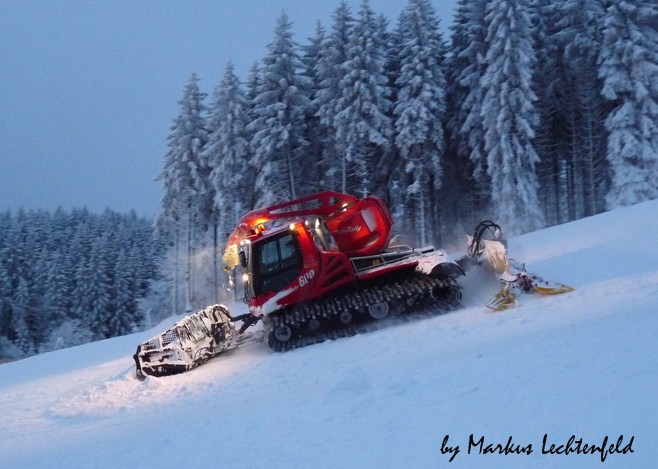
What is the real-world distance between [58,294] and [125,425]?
170 feet

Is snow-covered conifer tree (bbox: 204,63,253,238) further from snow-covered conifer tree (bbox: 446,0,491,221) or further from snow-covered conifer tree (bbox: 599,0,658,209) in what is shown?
snow-covered conifer tree (bbox: 599,0,658,209)

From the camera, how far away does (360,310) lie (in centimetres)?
A: 1100

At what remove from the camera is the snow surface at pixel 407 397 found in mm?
4430

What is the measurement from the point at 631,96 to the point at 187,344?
24.7 metres

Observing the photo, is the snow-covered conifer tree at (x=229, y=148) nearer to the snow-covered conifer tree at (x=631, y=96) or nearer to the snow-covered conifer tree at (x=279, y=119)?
the snow-covered conifer tree at (x=279, y=119)

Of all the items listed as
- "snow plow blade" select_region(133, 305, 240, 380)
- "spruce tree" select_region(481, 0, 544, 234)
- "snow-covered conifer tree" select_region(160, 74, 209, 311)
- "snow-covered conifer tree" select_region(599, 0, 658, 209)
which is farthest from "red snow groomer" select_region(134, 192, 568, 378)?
"snow-covered conifer tree" select_region(160, 74, 209, 311)

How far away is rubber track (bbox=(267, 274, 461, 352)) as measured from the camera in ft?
35.7

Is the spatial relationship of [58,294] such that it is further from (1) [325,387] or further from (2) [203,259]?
(1) [325,387]

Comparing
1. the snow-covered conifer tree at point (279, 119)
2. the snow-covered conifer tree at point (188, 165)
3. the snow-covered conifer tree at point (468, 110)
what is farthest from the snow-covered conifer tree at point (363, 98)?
the snow-covered conifer tree at point (188, 165)

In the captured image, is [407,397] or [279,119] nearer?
[407,397]

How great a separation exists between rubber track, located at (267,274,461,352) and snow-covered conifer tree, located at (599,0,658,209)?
18.0m

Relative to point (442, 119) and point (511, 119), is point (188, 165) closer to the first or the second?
point (442, 119)

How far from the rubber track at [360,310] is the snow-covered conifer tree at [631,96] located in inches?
709

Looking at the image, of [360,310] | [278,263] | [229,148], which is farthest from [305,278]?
[229,148]
